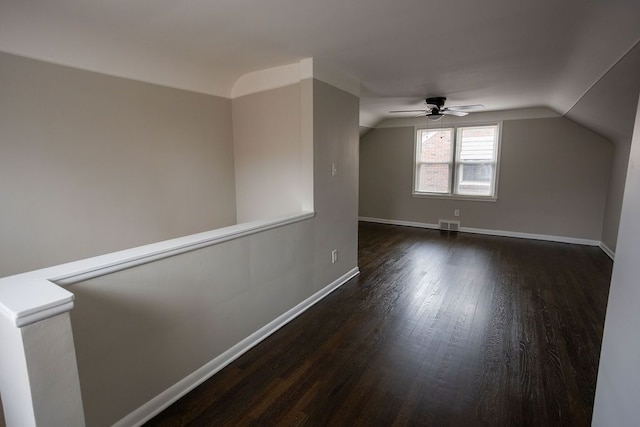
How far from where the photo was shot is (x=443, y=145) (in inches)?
246

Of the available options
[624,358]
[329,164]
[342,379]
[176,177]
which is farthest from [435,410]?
[176,177]

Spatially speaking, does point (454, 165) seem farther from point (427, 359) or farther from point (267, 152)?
point (427, 359)

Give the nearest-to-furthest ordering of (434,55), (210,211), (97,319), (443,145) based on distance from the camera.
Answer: (97,319), (434,55), (210,211), (443,145)

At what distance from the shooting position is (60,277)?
133cm

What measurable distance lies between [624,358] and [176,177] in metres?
3.28

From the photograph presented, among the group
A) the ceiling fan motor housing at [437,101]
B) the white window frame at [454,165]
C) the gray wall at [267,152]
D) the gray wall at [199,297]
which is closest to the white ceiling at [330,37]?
the gray wall at [267,152]

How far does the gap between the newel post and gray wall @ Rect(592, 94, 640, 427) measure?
1963 millimetres

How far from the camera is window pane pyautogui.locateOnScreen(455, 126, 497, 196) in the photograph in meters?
5.82

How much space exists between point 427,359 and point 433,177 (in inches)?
188

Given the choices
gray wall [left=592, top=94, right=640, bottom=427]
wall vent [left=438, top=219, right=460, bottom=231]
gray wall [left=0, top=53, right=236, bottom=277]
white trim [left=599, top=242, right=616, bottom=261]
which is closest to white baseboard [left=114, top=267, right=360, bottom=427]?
gray wall [left=0, top=53, right=236, bottom=277]

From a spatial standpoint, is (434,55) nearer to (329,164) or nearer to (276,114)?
(329,164)

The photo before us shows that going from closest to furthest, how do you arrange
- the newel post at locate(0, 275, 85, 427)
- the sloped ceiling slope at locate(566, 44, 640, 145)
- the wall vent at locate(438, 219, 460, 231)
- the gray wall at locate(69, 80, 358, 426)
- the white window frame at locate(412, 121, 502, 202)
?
the newel post at locate(0, 275, 85, 427) → the gray wall at locate(69, 80, 358, 426) → the sloped ceiling slope at locate(566, 44, 640, 145) → the white window frame at locate(412, 121, 502, 202) → the wall vent at locate(438, 219, 460, 231)

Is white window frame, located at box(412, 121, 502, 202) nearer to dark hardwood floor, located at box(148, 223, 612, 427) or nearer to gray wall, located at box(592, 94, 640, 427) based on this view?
dark hardwood floor, located at box(148, 223, 612, 427)

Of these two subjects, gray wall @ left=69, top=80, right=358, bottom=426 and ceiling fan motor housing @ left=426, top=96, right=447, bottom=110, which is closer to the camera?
gray wall @ left=69, top=80, right=358, bottom=426
